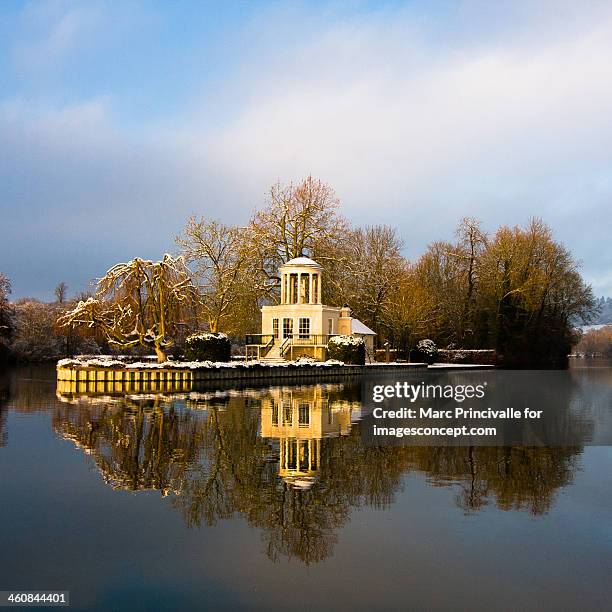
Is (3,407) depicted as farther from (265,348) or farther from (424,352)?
(424,352)

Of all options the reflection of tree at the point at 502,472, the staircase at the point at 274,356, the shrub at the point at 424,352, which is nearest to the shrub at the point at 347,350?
the staircase at the point at 274,356

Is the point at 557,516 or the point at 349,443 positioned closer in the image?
the point at 557,516

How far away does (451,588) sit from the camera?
7.37 m

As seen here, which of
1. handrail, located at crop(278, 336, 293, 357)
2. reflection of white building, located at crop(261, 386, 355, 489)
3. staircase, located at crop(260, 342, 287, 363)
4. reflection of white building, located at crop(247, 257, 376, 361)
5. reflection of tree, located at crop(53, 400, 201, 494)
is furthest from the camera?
reflection of white building, located at crop(247, 257, 376, 361)

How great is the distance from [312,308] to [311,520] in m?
41.7

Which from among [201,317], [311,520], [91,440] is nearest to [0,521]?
[311,520]

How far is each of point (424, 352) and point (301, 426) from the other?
44793 mm

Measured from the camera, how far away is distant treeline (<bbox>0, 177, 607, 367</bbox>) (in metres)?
55.8

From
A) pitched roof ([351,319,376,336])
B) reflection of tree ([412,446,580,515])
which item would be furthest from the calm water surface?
pitched roof ([351,319,376,336])

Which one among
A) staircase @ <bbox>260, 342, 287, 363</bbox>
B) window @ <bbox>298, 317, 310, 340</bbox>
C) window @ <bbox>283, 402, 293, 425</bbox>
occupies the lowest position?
window @ <bbox>283, 402, 293, 425</bbox>

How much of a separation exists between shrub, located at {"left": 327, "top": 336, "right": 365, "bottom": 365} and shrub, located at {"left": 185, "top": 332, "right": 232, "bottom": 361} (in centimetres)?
962

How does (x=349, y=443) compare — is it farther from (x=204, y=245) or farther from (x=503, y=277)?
(x=503, y=277)

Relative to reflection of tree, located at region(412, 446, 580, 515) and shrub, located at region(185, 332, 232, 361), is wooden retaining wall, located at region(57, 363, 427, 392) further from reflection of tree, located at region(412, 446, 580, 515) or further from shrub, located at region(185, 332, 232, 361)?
reflection of tree, located at region(412, 446, 580, 515)

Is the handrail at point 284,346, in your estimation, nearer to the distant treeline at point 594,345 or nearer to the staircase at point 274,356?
the staircase at point 274,356
